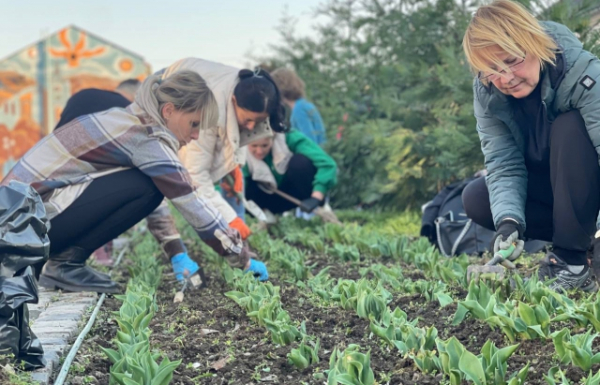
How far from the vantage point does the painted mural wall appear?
2147 cm

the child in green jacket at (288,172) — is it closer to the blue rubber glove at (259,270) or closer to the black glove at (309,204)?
the black glove at (309,204)

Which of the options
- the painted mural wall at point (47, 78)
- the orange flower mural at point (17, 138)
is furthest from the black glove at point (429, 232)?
the orange flower mural at point (17, 138)

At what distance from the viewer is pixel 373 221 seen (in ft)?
25.5

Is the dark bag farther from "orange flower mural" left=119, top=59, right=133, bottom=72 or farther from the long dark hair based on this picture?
"orange flower mural" left=119, top=59, right=133, bottom=72

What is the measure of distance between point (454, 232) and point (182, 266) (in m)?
1.74

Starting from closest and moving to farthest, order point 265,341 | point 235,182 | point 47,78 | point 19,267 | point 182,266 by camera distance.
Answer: point 19,267 → point 265,341 → point 182,266 → point 235,182 → point 47,78

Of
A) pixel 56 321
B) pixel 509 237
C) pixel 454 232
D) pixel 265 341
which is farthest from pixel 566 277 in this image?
pixel 56 321

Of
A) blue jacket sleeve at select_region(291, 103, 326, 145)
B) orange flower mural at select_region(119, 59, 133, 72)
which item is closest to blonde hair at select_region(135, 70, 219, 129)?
blue jacket sleeve at select_region(291, 103, 326, 145)

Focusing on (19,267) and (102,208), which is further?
(102,208)

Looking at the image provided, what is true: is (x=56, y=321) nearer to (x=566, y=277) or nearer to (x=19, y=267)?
(x=19, y=267)

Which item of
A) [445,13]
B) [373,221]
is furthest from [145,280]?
[445,13]

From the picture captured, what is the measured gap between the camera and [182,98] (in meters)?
4.23

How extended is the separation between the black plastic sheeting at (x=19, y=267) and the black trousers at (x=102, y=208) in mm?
1462

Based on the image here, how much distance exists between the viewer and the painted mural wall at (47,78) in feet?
70.4
